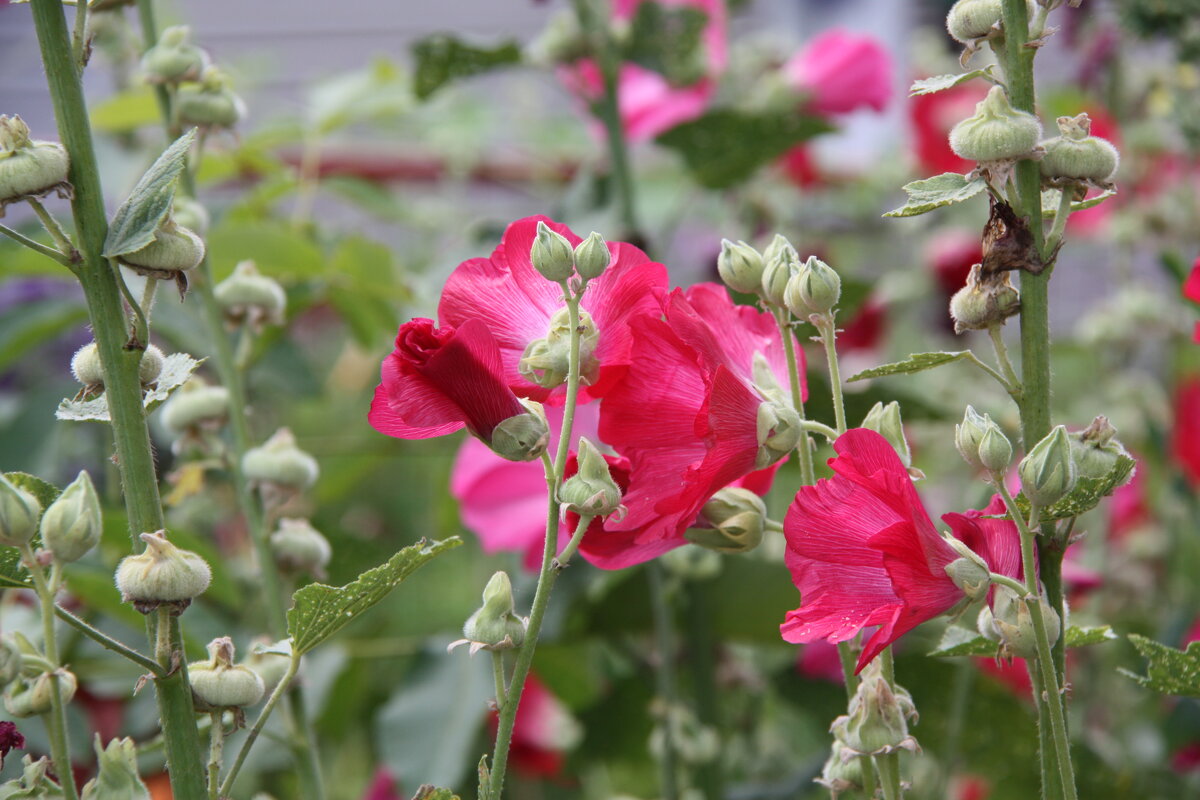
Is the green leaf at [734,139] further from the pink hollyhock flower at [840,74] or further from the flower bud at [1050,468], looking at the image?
the flower bud at [1050,468]

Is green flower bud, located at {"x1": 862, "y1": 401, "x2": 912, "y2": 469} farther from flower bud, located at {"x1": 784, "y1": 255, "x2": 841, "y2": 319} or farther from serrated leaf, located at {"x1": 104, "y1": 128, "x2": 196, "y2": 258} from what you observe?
serrated leaf, located at {"x1": 104, "y1": 128, "x2": 196, "y2": 258}

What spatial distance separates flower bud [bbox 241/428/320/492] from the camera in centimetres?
41

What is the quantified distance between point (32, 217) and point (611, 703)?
60cm

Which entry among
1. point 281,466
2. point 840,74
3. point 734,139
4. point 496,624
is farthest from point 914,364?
point 840,74

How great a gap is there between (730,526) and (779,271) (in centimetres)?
7

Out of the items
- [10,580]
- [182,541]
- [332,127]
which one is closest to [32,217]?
[332,127]

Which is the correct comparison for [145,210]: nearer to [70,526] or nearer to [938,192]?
[70,526]

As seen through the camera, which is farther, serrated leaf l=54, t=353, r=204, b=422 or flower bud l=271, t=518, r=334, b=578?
flower bud l=271, t=518, r=334, b=578

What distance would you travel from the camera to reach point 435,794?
292mm

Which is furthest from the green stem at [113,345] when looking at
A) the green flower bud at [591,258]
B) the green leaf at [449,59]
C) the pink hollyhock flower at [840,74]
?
the pink hollyhock flower at [840,74]

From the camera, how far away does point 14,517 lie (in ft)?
0.80

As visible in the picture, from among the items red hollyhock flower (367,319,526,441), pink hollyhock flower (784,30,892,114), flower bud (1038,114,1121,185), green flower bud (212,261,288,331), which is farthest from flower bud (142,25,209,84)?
pink hollyhock flower (784,30,892,114)

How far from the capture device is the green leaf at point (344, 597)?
29 centimetres

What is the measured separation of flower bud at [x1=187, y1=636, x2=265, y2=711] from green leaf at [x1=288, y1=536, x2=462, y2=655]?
2 cm
